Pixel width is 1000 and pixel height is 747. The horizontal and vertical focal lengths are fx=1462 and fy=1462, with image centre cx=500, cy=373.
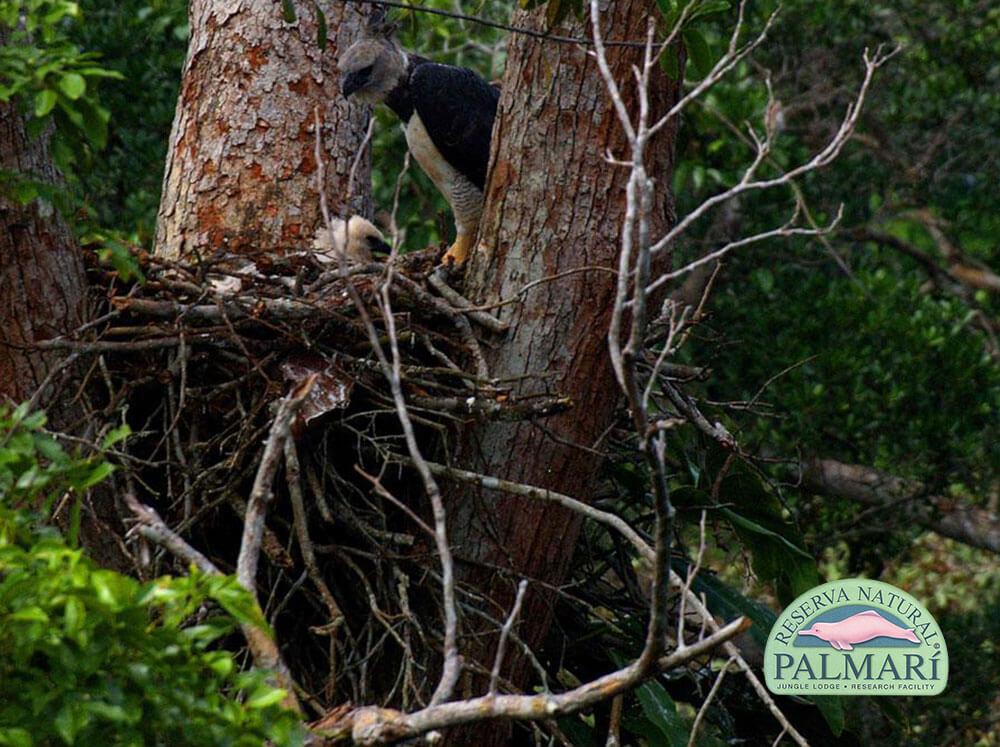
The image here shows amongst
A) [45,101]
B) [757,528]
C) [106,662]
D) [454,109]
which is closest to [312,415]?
[45,101]

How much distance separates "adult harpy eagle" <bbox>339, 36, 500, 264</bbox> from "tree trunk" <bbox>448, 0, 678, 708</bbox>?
1.13 m

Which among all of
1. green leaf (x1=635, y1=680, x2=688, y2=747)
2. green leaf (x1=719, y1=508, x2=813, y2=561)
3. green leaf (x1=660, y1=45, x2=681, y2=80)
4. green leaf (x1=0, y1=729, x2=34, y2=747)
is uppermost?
green leaf (x1=660, y1=45, x2=681, y2=80)

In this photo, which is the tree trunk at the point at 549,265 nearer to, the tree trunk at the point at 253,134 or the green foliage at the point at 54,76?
the tree trunk at the point at 253,134

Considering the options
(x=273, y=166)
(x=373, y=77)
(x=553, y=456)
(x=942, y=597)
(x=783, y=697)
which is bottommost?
(x=942, y=597)

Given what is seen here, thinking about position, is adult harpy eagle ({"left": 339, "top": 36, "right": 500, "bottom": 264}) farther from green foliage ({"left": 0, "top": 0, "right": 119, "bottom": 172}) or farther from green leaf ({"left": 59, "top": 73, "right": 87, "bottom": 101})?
green leaf ({"left": 59, "top": 73, "right": 87, "bottom": 101})

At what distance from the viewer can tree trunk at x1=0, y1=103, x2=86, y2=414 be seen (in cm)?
323

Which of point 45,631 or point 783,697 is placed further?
point 783,697

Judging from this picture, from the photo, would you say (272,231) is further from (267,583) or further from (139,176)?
(139,176)

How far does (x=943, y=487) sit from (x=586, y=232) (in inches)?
116

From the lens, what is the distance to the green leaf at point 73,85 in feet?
8.30

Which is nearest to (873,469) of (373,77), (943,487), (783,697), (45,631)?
(943,487)

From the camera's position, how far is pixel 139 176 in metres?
6.27

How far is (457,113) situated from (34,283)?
1.91 metres

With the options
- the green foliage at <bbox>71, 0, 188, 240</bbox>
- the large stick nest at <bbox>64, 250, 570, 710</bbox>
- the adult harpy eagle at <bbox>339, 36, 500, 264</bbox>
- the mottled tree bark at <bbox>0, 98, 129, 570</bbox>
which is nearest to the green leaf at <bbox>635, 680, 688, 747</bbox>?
the large stick nest at <bbox>64, 250, 570, 710</bbox>
